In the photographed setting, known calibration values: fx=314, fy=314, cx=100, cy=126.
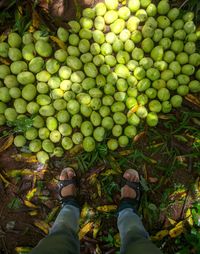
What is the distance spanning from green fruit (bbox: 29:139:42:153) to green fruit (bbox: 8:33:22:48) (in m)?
1.09

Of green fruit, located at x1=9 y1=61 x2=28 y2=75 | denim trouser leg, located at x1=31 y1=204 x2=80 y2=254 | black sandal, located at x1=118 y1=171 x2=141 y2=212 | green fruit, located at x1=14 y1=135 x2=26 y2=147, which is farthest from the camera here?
green fruit, located at x1=14 y1=135 x2=26 y2=147

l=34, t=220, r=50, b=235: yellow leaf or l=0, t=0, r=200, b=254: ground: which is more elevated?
l=0, t=0, r=200, b=254: ground

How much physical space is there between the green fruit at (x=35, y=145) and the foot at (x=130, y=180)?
40.4 inches

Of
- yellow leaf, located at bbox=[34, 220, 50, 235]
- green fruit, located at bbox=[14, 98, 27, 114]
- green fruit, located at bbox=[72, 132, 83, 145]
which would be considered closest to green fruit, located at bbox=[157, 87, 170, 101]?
green fruit, located at bbox=[72, 132, 83, 145]

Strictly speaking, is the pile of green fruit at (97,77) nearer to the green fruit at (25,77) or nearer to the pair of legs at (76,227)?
the green fruit at (25,77)

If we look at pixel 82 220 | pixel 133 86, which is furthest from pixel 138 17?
pixel 82 220

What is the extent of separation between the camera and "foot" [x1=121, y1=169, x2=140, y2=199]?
3.51m

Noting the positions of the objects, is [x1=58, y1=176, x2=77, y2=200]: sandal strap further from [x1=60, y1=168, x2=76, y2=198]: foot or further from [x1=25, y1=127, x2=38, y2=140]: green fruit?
[x1=25, y1=127, x2=38, y2=140]: green fruit

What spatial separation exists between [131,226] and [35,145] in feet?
4.69

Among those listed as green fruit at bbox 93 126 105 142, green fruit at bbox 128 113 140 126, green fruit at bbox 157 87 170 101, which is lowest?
green fruit at bbox 93 126 105 142

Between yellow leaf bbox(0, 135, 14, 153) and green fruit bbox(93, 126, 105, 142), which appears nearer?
green fruit bbox(93, 126, 105, 142)

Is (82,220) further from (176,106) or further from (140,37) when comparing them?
(140,37)

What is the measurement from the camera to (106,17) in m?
3.61

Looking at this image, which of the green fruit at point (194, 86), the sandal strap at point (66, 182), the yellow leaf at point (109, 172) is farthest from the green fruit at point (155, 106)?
the sandal strap at point (66, 182)
